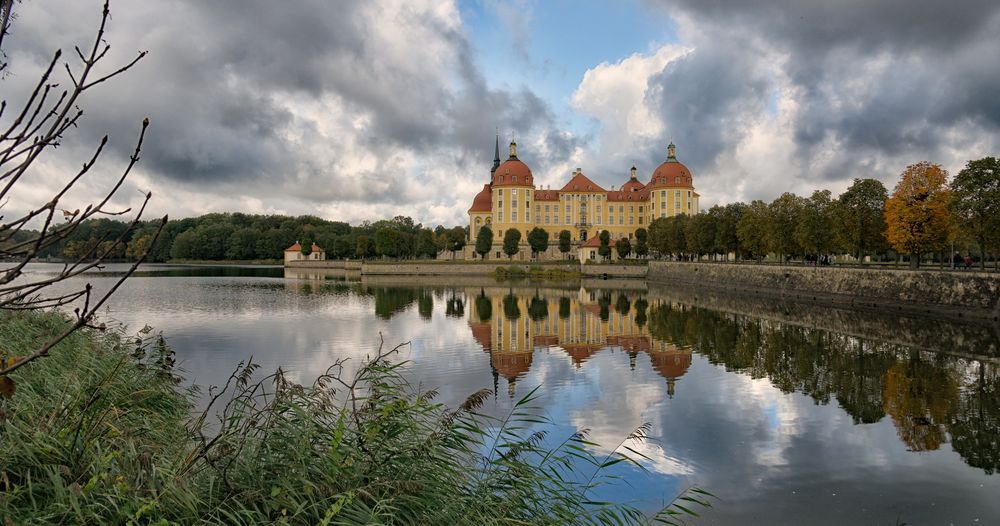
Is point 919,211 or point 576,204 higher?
point 576,204

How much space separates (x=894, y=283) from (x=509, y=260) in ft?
147

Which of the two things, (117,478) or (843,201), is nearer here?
(117,478)

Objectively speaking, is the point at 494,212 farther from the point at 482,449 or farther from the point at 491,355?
the point at 482,449

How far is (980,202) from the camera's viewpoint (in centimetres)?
2514

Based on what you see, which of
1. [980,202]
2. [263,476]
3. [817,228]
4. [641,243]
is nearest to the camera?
[263,476]

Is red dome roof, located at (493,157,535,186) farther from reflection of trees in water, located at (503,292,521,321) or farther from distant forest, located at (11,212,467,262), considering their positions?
reflection of trees in water, located at (503,292,521,321)

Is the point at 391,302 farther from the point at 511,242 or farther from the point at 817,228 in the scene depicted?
the point at 511,242

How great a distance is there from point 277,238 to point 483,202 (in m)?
35.8

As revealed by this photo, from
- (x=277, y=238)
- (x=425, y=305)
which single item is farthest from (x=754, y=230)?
(x=277, y=238)

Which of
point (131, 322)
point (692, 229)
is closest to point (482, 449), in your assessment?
point (131, 322)

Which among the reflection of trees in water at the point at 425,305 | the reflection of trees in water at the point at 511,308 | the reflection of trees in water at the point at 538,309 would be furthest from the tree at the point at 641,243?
the reflection of trees in water at the point at 425,305

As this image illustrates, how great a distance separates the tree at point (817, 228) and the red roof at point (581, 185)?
4353 cm

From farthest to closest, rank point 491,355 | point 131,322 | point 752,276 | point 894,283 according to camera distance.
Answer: point 752,276 < point 894,283 < point 131,322 < point 491,355

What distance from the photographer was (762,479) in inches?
324
